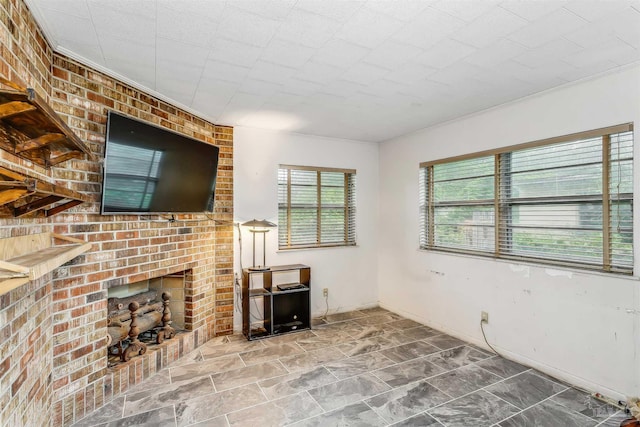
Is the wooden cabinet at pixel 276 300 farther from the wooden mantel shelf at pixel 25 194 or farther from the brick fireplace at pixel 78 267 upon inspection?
Answer: the wooden mantel shelf at pixel 25 194

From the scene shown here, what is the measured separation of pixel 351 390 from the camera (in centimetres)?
263

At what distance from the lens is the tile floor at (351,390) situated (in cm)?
227

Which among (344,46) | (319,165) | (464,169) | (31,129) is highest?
(344,46)

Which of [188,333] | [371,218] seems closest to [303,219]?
[371,218]

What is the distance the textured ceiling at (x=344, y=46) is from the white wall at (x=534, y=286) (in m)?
0.25

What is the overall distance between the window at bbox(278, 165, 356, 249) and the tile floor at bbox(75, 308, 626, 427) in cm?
141

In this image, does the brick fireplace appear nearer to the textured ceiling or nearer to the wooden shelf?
the wooden shelf

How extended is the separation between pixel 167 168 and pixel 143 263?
829mm

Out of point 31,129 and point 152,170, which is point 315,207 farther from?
point 31,129

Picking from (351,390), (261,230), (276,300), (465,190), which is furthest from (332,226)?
(351,390)

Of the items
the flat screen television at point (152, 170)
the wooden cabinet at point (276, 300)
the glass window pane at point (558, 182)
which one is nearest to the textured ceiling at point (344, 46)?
the flat screen television at point (152, 170)

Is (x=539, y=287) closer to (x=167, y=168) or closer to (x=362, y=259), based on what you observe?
(x=362, y=259)

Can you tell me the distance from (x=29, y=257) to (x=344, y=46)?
2.08 m

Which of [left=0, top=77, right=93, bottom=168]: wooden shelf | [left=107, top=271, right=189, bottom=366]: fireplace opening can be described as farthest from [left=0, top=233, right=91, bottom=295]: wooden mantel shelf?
[left=107, top=271, right=189, bottom=366]: fireplace opening
